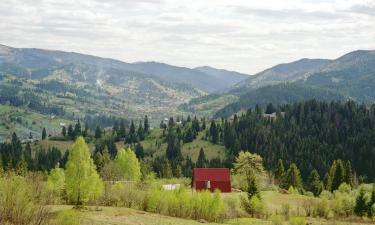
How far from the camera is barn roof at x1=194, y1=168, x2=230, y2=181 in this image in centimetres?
13750

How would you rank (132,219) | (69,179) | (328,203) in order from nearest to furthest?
(132,219), (69,179), (328,203)

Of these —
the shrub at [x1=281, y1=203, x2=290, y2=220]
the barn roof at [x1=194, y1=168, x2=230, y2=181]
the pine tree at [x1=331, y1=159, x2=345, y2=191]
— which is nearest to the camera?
the shrub at [x1=281, y1=203, x2=290, y2=220]

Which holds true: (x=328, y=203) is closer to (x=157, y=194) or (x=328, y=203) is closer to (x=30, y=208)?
(x=157, y=194)

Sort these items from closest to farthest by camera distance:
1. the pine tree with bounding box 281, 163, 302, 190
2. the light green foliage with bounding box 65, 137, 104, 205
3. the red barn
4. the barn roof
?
the light green foliage with bounding box 65, 137, 104, 205
the red barn
the barn roof
the pine tree with bounding box 281, 163, 302, 190

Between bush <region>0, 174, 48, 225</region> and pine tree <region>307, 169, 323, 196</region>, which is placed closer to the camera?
bush <region>0, 174, 48, 225</region>

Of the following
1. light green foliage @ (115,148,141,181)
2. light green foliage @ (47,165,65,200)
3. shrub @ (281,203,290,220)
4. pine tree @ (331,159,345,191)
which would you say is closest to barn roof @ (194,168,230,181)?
light green foliage @ (115,148,141,181)

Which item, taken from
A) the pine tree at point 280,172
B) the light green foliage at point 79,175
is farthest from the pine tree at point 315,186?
the light green foliage at point 79,175

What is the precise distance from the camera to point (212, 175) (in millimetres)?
138000

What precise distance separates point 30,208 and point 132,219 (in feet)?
79.9

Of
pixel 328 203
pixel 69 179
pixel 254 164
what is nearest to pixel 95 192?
pixel 69 179

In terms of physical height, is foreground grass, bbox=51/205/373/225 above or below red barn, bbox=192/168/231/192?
above

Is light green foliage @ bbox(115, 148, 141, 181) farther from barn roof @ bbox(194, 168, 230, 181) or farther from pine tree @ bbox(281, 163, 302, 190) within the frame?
pine tree @ bbox(281, 163, 302, 190)

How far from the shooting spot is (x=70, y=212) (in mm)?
43500

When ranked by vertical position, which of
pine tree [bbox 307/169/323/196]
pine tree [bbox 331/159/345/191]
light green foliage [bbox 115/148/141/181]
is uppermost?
light green foliage [bbox 115/148/141/181]
